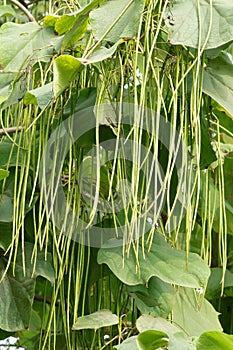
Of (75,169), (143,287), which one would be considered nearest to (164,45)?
(75,169)

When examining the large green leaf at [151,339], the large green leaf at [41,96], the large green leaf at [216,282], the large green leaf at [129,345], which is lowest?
the large green leaf at [216,282]

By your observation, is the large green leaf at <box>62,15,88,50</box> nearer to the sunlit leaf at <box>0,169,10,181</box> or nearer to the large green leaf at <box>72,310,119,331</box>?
the sunlit leaf at <box>0,169,10,181</box>

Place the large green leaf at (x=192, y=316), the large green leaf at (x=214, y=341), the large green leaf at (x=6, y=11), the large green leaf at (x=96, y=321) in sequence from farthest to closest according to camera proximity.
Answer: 1. the large green leaf at (x=6, y=11)
2. the large green leaf at (x=192, y=316)
3. the large green leaf at (x=96, y=321)
4. the large green leaf at (x=214, y=341)

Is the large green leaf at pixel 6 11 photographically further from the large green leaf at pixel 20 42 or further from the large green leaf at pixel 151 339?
the large green leaf at pixel 151 339

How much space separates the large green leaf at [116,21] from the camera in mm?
743

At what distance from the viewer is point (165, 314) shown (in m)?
0.90

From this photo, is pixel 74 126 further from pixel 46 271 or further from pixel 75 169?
pixel 46 271

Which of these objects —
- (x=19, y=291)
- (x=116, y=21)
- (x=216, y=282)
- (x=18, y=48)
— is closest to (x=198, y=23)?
(x=116, y=21)

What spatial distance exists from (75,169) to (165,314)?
0.21 metres

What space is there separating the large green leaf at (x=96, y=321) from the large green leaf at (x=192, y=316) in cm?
14

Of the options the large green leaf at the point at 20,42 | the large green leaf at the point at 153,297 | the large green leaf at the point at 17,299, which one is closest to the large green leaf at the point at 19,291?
the large green leaf at the point at 17,299

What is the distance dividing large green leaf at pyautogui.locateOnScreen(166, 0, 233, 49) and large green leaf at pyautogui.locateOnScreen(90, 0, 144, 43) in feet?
0.12

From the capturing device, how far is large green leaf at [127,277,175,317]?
89 cm

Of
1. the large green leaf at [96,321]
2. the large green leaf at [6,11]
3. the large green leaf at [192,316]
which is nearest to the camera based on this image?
the large green leaf at [96,321]
